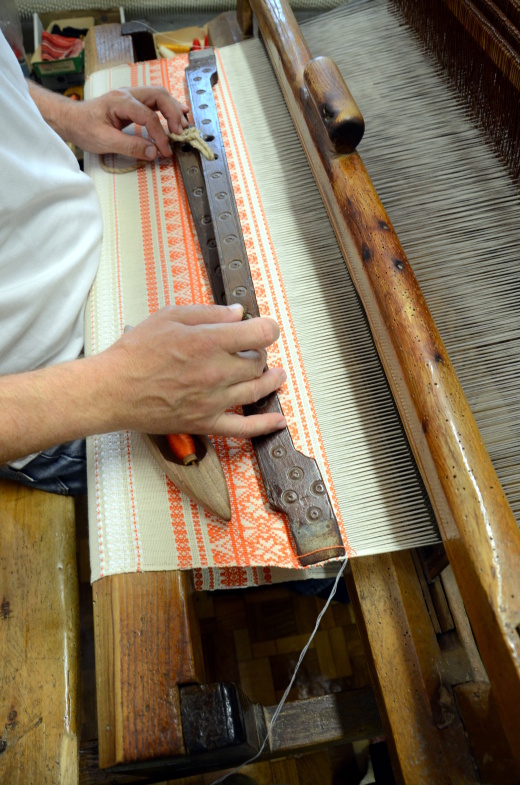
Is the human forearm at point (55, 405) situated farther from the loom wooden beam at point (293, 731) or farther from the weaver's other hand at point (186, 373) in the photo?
the loom wooden beam at point (293, 731)

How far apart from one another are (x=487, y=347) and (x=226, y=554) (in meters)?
0.59

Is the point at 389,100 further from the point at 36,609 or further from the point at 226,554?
the point at 36,609

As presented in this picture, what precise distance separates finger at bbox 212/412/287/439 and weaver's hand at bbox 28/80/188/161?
807mm

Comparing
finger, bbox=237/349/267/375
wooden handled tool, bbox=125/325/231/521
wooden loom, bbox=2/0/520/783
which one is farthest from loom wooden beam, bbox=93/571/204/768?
finger, bbox=237/349/267/375

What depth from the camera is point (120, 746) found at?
896 mm

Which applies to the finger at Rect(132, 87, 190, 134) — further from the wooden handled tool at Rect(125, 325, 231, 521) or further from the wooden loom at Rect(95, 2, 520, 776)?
the wooden handled tool at Rect(125, 325, 231, 521)

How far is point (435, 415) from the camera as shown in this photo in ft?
2.81

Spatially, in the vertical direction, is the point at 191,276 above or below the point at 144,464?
above

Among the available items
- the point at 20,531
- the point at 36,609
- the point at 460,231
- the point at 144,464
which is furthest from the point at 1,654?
the point at 460,231

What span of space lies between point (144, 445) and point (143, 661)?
0.36 metres

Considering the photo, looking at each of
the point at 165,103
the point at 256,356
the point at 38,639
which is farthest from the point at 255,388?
the point at 165,103

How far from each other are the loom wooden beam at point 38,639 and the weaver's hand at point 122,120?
852mm

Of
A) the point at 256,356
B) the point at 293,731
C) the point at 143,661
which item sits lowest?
the point at 293,731

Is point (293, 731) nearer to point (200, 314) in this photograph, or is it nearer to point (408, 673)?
point (408, 673)
